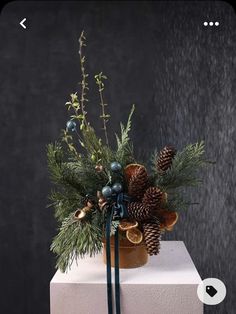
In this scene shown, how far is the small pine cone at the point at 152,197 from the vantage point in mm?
801

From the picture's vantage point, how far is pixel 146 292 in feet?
2.64

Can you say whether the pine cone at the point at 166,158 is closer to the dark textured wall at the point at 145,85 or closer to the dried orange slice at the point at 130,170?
the dried orange slice at the point at 130,170

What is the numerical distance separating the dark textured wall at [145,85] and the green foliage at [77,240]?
2.12 feet

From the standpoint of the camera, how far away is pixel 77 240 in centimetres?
82

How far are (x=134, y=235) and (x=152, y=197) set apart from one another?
8 centimetres

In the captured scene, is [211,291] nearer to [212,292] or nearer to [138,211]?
[212,292]

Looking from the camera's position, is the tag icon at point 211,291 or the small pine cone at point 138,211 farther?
the tag icon at point 211,291

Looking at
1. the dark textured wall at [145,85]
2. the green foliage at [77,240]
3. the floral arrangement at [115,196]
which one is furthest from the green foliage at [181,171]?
the dark textured wall at [145,85]

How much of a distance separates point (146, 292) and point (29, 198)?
30.1 inches

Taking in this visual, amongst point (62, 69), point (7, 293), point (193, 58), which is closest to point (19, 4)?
point (62, 69)

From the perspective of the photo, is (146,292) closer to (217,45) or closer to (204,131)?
(204,131)

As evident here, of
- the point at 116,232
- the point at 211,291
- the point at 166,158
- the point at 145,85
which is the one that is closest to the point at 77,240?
the point at 116,232

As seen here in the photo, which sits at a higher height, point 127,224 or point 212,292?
point 127,224

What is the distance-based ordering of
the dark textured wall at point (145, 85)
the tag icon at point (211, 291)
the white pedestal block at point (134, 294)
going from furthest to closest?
the dark textured wall at point (145, 85)
the tag icon at point (211, 291)
the white pedestal block at point (134, 294)
